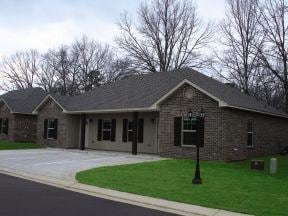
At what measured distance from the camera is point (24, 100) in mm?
43750

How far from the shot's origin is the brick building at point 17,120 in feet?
135

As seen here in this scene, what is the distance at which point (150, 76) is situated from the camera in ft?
104

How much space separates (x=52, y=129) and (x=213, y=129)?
49.0ft

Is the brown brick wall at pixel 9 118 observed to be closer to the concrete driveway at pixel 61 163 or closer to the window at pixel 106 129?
the window at pixel 106 129

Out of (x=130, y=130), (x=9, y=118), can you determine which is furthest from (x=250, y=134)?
(x=9, y=118)

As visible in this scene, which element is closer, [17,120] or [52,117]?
[52,117]

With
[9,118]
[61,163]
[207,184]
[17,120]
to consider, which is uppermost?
[9,118]

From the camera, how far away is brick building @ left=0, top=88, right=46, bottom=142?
4103cm

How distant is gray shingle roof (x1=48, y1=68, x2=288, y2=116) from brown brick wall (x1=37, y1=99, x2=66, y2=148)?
0.80 m

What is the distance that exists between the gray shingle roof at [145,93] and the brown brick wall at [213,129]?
2.19 feet

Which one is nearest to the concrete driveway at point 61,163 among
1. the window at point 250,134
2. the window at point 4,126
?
the window at point 250,134

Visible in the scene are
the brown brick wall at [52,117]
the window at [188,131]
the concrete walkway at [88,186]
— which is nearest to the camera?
the concrete walkway at [88,186]

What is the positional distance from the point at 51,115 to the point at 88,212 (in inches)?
938

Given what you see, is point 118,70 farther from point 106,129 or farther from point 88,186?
point 88,186
